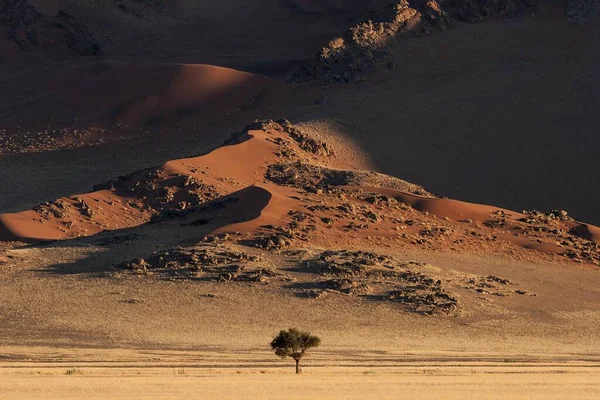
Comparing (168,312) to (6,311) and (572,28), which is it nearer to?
(6,311)

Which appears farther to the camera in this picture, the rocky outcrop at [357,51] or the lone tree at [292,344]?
the rocky outcrop at [357,51]

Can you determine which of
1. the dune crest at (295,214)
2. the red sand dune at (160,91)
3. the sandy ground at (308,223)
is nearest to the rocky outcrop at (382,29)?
the sandy ground at (308,223)

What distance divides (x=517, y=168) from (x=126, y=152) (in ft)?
65.0
